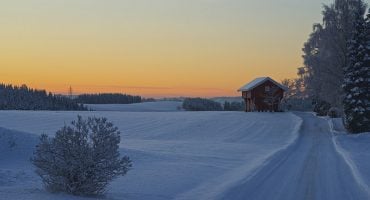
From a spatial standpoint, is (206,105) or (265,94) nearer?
(265,94)

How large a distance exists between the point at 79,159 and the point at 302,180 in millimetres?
7932

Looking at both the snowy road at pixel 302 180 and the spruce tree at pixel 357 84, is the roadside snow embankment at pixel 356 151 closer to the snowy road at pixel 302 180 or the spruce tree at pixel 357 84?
the snowy road at pixel 302 180

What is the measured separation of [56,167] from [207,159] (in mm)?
13269

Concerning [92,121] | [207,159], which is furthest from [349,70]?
[92,121]

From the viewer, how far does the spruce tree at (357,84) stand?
4238cm

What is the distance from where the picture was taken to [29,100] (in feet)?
409

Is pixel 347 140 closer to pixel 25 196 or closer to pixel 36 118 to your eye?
pixel 25 196

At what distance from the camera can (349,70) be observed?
4356 cm

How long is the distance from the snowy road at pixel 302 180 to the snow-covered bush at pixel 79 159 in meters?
3.25

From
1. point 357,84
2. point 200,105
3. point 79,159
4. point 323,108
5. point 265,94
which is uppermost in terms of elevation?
point 265,94

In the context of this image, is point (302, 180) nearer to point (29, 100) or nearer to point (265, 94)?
point (265, 94)

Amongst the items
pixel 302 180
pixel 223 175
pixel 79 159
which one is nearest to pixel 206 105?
pixel 223 175

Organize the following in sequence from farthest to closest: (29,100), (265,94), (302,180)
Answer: (29,100)
(265,94)
(302,180)

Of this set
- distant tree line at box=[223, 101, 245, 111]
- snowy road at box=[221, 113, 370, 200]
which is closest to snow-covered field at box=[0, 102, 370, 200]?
snowy road at box=[221, 113, 370, 200]
